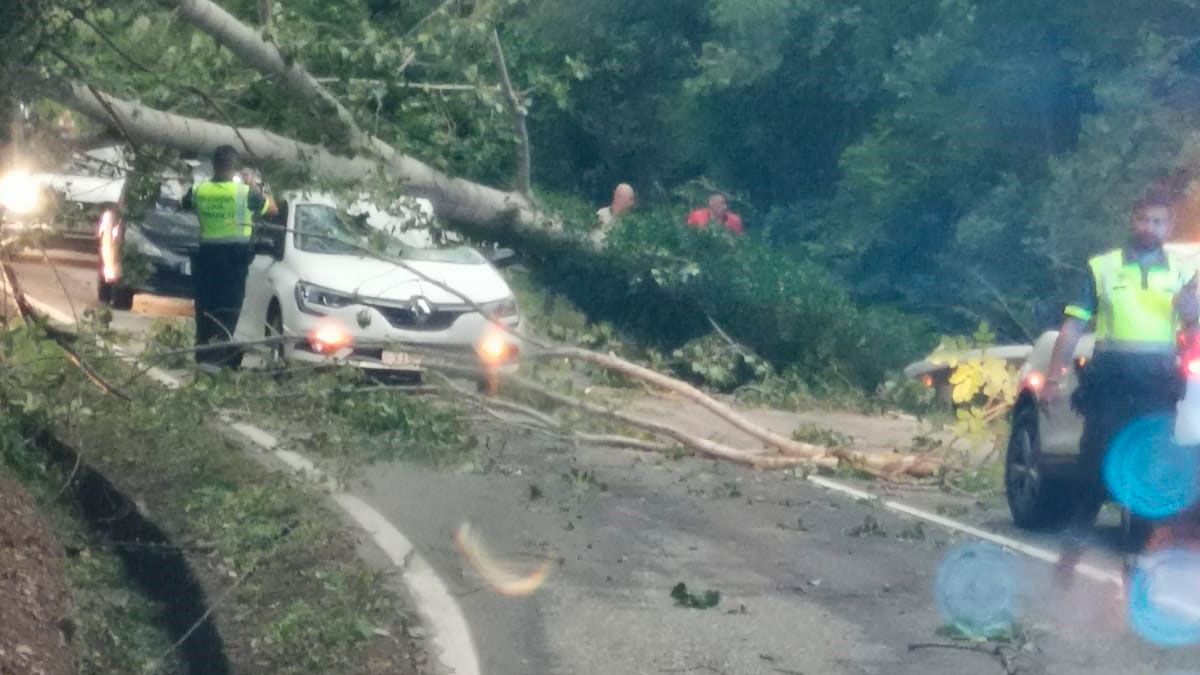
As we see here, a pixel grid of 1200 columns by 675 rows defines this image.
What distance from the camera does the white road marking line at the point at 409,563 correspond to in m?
8.36

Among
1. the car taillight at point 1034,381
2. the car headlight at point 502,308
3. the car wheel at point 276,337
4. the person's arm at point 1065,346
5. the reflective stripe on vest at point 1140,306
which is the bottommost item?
the car wheel at point 276,337

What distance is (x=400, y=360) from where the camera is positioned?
43.7 feet

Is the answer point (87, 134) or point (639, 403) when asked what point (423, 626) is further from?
point (639, 403)

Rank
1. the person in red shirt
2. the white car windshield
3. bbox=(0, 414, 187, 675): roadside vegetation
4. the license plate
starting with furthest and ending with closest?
1. the person in red shirt
2. the white car windshield
3. the license plate
4. bbox=(0, 414, 187, 675): roadside vegetation

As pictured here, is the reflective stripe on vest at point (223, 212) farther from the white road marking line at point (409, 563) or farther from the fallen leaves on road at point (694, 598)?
the fallen leaves on road at point (694, 598)

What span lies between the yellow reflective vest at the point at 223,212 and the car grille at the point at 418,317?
120 cm

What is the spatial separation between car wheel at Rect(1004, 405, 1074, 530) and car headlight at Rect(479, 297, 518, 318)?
4771 mm

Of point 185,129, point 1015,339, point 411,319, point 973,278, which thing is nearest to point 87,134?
point 185,129

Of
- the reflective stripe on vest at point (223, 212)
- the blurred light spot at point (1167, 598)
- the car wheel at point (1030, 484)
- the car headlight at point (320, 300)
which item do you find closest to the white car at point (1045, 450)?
the car wheel at point (1030, 484)

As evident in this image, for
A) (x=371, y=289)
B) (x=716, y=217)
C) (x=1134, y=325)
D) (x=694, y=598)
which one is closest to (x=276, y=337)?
(x=371, y=289)

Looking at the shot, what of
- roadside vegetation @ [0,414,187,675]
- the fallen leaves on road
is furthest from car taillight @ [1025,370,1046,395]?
roadside vegetation @ [0,414,187,675]

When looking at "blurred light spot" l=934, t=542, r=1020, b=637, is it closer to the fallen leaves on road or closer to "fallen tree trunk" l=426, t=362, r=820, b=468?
the fallen leaves on road

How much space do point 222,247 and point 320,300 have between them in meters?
1.07

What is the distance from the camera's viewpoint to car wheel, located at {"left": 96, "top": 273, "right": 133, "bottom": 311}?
19.9 meters
